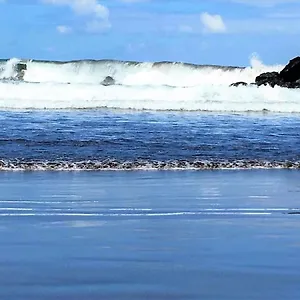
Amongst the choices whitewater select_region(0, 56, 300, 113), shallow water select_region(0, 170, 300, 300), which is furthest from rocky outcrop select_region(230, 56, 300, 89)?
shallow water select_region(0, 170, 300, 300)

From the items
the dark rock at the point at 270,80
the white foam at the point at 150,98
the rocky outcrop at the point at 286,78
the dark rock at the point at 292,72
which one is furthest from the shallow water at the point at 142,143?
the dark rock at the point at 292,72

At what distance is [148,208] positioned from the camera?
270 inches

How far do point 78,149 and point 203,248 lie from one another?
6536mm

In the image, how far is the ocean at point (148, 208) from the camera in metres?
4.38

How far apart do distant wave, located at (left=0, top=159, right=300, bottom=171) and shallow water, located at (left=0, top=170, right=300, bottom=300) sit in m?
1.10

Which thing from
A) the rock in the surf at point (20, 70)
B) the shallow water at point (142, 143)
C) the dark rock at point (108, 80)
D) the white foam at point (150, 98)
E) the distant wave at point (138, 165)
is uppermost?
the rock in the surf at point (20, 70)

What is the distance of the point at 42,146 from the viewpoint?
11766mm

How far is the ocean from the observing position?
14.4 ft

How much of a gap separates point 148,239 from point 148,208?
4.51 feet

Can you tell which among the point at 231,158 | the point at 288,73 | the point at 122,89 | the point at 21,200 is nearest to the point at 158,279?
the point at 21,200

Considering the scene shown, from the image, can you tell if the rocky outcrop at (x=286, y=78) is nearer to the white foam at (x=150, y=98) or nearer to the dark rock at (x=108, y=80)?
the white foam at (x=150, y=98)

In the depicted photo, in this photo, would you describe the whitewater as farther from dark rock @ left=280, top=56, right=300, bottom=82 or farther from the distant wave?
the distant wave

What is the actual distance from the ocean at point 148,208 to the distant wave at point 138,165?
0.08 ft

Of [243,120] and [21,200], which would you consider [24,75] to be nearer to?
[243,120]
